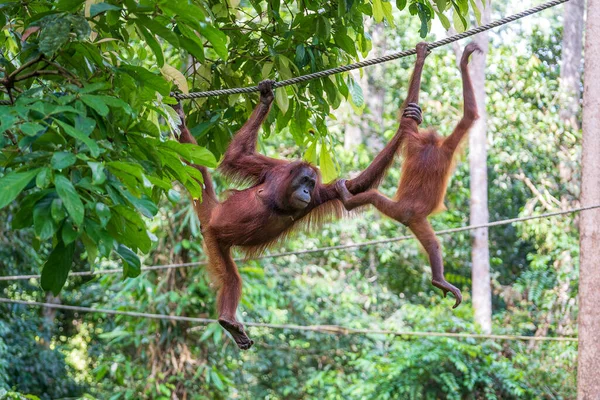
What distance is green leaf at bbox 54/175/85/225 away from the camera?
1814 millimetres

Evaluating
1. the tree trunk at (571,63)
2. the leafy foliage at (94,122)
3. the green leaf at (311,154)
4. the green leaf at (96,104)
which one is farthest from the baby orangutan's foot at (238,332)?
the tree trunk at (571,63)

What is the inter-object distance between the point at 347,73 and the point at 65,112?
75.8 inches

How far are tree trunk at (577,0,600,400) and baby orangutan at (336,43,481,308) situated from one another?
2538 millimetres

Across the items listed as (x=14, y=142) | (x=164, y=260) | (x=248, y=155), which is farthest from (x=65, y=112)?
(x=164, y=260)

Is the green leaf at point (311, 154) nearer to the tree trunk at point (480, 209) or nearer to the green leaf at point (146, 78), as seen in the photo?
the green leaf at point (146, 78)

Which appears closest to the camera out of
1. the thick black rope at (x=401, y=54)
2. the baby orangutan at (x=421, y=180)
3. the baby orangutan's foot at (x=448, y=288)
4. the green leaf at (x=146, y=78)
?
the green leaf at (x=146, y=78)

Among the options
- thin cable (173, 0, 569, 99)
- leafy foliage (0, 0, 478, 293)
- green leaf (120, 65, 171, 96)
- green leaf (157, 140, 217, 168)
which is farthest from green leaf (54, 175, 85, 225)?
thin cable (173, 0, 569, 99)

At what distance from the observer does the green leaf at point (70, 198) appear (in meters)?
1.81

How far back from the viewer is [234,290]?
4102mm

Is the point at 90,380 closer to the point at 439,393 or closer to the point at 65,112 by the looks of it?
the point at 439,393

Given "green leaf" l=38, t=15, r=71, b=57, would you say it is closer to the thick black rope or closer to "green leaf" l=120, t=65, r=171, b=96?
"green leaf" l=120, t=65, r=171, b=96

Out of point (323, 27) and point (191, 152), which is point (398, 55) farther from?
point (191, 152)

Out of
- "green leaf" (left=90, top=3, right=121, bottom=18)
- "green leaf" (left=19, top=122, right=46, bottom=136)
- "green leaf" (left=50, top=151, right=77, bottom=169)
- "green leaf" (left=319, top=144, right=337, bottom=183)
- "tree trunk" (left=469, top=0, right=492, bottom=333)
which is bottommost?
"green leaf" (left=50, top=151, right=77, bottom=169)

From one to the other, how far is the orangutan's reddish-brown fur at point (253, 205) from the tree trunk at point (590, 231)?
2881 mm
